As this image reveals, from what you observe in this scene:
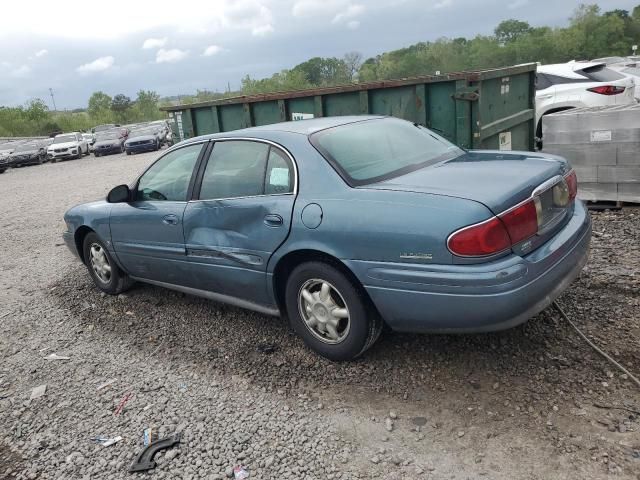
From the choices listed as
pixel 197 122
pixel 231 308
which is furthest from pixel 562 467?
pixel 197 122

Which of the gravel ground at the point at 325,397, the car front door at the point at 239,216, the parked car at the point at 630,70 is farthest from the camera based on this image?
the parked car at the point at 630,70

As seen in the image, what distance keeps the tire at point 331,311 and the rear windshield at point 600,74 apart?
7888mm

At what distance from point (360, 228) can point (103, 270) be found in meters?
3.38

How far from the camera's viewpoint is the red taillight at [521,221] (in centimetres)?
Result: 287

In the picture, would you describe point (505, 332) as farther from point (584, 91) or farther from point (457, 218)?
point (584, 91)

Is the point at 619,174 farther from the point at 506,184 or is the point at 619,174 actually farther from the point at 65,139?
the point at 65,139

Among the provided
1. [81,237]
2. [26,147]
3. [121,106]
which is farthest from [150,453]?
[121,106]

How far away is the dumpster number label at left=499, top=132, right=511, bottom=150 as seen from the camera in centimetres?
666

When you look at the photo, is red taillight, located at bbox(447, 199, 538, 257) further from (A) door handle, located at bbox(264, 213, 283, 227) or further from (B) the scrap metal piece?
(B) the scrap metal piece

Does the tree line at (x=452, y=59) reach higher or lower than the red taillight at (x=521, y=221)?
higher

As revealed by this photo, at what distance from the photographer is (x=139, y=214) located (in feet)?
15.3

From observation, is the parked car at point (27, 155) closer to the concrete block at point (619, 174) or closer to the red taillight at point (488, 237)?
the concrete block at point (619, 174)

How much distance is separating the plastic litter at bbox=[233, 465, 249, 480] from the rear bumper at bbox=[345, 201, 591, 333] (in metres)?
1.13

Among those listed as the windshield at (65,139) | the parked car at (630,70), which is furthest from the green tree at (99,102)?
the parked car at (630,70)
